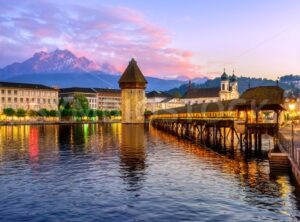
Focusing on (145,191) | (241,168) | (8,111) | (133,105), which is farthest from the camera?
(133,105)

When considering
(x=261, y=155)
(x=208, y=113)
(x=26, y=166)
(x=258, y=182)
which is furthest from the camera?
(x=208, y=113)

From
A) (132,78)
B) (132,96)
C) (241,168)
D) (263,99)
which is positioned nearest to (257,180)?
(241,168)

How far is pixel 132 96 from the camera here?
189 metres

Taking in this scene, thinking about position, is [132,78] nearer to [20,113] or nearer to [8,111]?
[20,113]

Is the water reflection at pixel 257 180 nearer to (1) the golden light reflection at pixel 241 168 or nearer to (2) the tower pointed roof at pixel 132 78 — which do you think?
(1) the golden light reflection at pixel 241 168

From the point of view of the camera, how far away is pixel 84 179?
31.8 m

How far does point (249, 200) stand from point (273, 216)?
3.36m

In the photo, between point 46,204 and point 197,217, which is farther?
point 46,204

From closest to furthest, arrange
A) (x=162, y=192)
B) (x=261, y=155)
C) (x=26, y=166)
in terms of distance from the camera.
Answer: (x=162, y=192) < (x=26, y=166) < (x=261, y=155)

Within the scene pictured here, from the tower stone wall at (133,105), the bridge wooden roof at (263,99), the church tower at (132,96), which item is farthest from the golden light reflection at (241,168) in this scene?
the church tower at (132,96)

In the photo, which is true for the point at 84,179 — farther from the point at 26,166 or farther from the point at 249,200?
the point at 249,200

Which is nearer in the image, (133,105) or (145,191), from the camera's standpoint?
(145,191)

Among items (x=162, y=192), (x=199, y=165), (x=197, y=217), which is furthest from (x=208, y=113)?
(x=197, y=217)

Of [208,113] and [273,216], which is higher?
[208,113]
